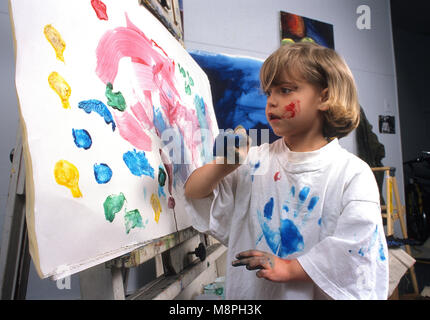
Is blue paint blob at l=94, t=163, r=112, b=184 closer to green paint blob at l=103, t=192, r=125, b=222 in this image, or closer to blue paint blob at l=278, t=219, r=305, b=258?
green paint blob at l=103, t=192, r=125, b=222

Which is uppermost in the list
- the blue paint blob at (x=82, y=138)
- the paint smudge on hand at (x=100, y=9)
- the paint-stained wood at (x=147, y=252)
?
the paint smudge on hand at (x=100, y=9)

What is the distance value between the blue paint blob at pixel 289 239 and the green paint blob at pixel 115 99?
422mm

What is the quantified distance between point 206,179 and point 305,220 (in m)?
0.23

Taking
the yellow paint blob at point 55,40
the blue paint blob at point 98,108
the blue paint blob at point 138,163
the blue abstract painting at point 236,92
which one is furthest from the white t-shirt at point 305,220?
the blue abstract painting at point 236,92

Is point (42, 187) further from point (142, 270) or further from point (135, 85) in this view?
point (142, 270)

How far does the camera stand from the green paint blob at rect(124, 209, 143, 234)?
1.90 feet

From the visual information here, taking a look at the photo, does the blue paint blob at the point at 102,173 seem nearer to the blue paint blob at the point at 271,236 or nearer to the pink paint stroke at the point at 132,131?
the pink paint stroke at the point at 132,131

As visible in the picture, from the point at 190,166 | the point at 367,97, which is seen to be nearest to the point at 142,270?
the point at 190,166

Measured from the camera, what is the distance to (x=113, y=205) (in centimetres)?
56

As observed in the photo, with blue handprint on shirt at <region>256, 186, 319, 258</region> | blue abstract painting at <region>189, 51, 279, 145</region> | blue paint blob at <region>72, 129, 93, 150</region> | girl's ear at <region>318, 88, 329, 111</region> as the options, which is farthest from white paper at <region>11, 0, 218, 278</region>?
blue abstract painting at <region>189, 51, 279, 145</region>

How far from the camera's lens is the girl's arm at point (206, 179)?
2.08 ft

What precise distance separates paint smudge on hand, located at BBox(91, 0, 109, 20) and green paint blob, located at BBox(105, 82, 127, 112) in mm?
153
